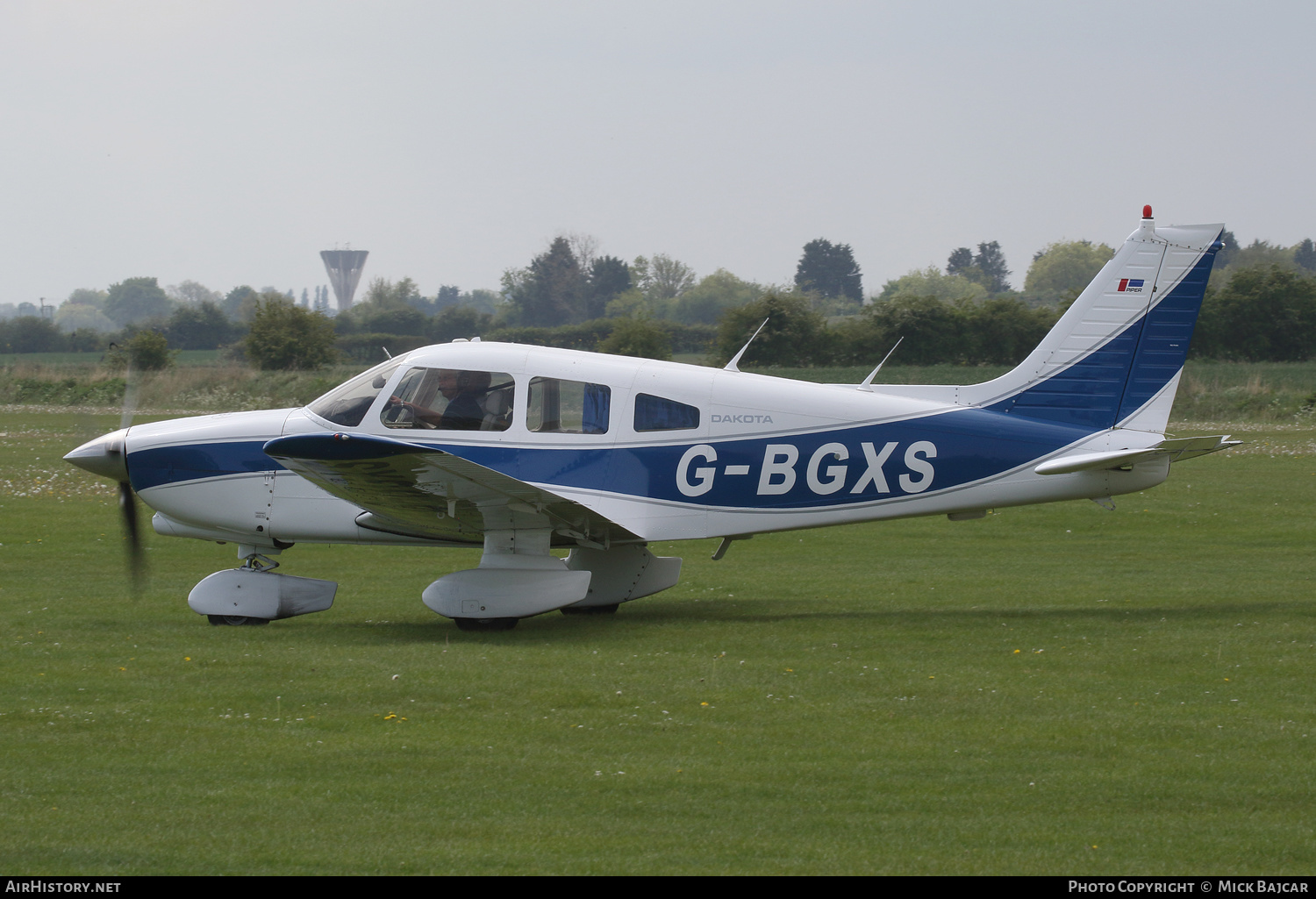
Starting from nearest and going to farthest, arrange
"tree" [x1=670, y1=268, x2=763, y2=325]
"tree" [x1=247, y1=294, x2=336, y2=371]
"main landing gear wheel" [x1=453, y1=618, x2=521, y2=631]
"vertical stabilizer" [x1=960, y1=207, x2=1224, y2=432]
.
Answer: "main landing gear wheel" [x1=453, y1=618, x2=521, y2=631] → "vertical stabilizer" [x1=960, y1=207, x2=1224, y2=432] → "tree" [x1=247, y1=294, x2=336, y2=371] → "tree" [x1=670, y1=268, x2=763, y2=325]

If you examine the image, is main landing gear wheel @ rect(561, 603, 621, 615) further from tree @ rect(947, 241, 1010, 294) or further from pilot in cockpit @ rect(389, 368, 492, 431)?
tree @ rect(947, 241, 1010, 294)

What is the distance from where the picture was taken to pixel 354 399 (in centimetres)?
1062

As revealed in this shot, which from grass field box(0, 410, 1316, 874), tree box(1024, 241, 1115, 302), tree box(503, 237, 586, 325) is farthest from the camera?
tree box(1024, 241, 1115, 302)

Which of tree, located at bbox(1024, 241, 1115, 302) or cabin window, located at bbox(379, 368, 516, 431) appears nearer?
cabin window, located at bbox(379, 368, 516, 431)

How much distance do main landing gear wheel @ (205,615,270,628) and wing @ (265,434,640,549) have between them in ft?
4.01

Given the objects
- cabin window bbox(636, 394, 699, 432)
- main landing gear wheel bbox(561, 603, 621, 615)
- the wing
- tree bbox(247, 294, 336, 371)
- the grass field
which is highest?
tree bbox(247, 294, 336, 371)

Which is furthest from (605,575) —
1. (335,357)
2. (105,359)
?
(105,359)

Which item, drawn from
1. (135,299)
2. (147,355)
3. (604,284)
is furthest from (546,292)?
(135,299)

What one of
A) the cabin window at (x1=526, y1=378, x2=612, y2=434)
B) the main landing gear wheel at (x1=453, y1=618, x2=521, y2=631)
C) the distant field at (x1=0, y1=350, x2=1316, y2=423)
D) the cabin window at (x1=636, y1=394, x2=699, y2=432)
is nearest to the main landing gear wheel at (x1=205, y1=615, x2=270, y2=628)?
the main landing gear wheel at (x1=453, y1=618, x2=521, y2=631)

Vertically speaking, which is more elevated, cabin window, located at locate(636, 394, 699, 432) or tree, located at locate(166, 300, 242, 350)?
tree, located at locate(166, 300, 242, 350)

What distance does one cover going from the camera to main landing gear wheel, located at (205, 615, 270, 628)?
1042 centimetres

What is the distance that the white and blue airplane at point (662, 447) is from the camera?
10406 mm

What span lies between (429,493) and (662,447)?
208 centimetres
